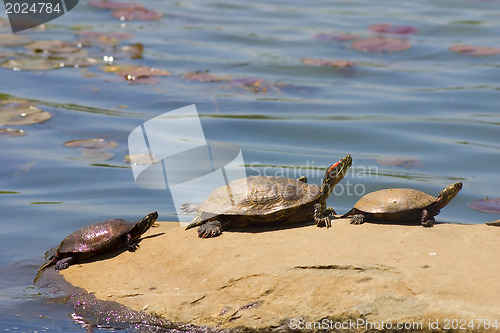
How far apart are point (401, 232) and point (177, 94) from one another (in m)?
5.52

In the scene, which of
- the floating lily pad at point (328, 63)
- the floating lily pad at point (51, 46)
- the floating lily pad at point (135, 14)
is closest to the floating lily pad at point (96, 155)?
the floating lily pad at point (51, 46)

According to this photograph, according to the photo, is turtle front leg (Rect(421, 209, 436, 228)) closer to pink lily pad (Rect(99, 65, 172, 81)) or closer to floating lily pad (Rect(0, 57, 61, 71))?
pink lily pad (Rect(99, 65, 172, 81))

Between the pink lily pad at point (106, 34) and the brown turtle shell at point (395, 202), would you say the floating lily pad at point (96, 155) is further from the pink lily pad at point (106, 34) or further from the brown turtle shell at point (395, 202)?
the pink lily pad at point (106, 34)

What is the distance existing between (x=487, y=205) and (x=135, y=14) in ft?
29.0

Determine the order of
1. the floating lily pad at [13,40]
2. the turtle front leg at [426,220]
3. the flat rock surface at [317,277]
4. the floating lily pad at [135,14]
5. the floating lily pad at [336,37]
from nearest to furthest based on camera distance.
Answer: the flat rock surface at [317,277] < the turtle front leg at [426,220] < the floating lily pad at [13,40] < the floating lily pad at [336,37] < the floating lily pad at [135,14]

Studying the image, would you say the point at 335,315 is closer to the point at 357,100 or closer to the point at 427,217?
the point at 427,217

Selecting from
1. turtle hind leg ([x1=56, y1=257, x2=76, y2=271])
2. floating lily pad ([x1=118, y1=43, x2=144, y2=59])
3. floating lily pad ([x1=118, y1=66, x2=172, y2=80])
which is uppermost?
floating lily pad ([x1=118, y1=43, x2=144, y2=59])

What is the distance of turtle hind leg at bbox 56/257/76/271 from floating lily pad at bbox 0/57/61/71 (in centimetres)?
635

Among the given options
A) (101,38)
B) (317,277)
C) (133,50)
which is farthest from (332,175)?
(101,38)

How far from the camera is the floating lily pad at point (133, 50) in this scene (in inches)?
428

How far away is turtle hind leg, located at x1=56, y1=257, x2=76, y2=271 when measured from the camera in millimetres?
4367

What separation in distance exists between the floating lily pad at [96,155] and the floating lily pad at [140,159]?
17cm

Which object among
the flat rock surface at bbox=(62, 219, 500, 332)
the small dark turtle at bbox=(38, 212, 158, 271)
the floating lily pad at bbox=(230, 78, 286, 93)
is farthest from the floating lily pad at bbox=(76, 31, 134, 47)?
the flat rock surface at bbox=(62, 219, 500, 332)

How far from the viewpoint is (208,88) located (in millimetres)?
9500
